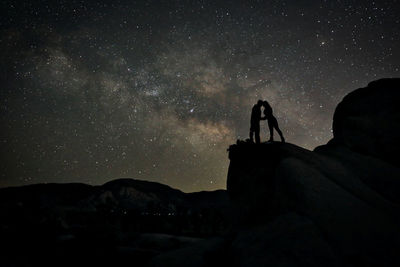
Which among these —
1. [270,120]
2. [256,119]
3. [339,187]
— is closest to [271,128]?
[270,120]

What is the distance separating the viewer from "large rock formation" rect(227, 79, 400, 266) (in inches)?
287

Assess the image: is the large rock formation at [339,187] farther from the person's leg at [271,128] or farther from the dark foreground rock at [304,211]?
the person's leg at [271,128]

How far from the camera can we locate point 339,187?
9.73m

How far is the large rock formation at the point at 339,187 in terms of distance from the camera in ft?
23.9

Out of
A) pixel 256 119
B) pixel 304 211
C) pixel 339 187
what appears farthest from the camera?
pixel 256 119

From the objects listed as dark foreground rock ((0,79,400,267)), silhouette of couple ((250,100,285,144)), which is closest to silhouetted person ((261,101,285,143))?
silhouette of couple ((250,100,285,144))

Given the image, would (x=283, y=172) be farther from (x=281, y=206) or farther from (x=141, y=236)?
(x=141, y=236)

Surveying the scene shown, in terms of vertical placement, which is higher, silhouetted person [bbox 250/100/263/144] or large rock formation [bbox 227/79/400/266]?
silhouetted person [bbox 250/100/263/144]

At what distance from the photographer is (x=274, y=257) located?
24.3 ft

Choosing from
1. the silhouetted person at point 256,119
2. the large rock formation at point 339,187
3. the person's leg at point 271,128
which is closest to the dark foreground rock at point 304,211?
the large rock formation at point 339,187

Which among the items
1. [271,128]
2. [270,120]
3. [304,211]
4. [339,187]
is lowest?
[304,211]

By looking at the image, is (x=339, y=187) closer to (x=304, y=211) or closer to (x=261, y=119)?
(x=304, y=211)

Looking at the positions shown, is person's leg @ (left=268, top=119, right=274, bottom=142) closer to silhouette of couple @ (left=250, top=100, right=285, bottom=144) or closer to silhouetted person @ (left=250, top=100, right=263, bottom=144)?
silhouette of couple @ (left=250, top=100, right=285, bottom=144)

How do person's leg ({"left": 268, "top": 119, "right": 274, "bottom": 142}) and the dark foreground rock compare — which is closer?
→ the dark foreground rock
